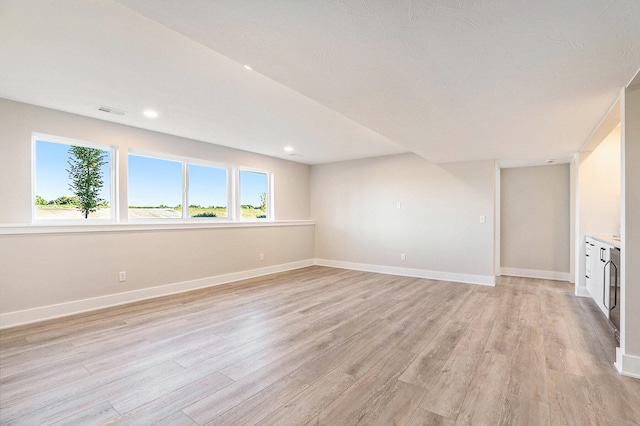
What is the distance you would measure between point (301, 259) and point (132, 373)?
4606 millimetres

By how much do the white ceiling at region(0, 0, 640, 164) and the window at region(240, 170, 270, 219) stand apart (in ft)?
6.81

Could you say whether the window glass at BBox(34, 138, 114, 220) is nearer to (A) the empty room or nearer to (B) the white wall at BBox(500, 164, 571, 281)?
(A) the empty room

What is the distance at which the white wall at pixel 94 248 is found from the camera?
3154 millimetres

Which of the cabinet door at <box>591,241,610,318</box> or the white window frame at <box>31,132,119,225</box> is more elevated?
the white window frame at <box>31,132,119,225</box>

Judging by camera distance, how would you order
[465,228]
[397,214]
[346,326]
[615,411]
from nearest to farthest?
[615,411], [346,326], [465,228], [397,214]

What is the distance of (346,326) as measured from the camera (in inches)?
123

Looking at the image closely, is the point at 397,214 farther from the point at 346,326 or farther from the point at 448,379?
the point at 448,379

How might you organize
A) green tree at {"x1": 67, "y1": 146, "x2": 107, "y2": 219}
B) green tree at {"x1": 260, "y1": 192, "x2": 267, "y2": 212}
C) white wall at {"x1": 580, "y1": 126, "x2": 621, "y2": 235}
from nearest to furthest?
green tree at {"x1": 67, "y1": 146, "x2": 107, "y2": 219} < white wall at {"x1": 580, "y1": 126, "x2": 621, "y2": 235} < green tree at {"x1": 260, "y1": 192, "x2": 267, "y2": 212}

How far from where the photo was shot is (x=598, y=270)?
354 centimetres

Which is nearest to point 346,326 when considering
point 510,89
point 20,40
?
point 510,89

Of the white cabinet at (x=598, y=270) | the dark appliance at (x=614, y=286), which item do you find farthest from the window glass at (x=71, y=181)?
the white cabinet at (x=598, y=270)

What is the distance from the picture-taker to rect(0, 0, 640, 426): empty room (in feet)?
5.51

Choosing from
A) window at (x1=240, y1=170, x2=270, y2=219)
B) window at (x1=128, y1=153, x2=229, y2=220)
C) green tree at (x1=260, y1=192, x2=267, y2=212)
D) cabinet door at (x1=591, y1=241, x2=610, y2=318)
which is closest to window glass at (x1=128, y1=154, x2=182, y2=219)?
window at (x1=128, y1=153, x2=229, y2=220)

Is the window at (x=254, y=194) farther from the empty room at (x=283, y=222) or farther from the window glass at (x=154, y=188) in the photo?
the window glass at (x=154, y=188)
